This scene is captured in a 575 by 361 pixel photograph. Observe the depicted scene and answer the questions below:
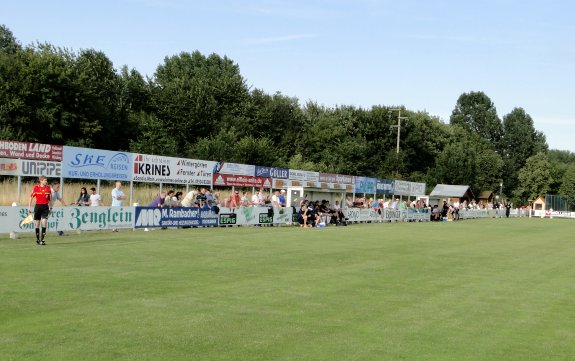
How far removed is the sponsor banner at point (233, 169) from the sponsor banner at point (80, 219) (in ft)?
29.8

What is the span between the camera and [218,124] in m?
74.1

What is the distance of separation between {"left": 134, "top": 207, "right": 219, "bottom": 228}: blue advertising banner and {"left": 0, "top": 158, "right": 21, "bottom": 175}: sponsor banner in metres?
5.06

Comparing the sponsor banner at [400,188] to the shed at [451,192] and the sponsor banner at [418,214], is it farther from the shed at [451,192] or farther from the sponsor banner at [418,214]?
the shed at [451,192]

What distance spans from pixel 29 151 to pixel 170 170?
783cm

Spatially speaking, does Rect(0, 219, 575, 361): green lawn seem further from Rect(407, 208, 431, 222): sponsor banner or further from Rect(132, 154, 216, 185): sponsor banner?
Rect(407, 208, 431, 222): sponsor banner

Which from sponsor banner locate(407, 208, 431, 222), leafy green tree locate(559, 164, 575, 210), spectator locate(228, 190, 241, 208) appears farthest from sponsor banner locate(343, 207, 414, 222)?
leafy green tree locate(559, 164, 575, 210)

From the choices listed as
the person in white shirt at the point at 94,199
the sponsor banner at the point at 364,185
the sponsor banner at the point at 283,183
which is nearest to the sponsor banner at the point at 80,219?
the person in white shirt at the point at 94,199

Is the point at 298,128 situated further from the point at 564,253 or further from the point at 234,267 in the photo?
the point at 234,267

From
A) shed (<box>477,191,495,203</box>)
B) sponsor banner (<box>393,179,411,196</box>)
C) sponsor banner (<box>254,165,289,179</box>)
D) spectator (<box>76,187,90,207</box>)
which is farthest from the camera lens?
shed (<box>477,191,495,203</box>)

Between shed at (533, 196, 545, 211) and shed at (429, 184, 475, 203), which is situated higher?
shed at (429, 184, 475, 203)

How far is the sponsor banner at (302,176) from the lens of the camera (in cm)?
4372

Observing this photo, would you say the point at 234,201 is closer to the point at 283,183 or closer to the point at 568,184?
the point at 283,183

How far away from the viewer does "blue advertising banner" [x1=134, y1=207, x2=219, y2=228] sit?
28.5 metres

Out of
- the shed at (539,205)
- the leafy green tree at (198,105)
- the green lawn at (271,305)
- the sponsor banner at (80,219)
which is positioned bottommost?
the green lawn at (271,305)
